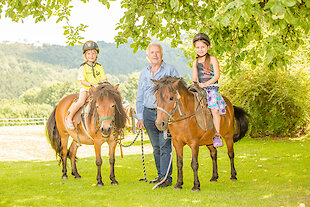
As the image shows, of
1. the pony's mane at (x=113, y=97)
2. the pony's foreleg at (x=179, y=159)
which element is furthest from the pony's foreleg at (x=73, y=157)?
the pony's foreleg at (x=179, y=159)

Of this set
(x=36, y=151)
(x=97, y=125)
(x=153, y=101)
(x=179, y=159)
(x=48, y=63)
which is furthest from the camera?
(x=48, y=63)

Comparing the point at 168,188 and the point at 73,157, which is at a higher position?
the point at 73,157

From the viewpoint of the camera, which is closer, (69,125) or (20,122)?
(69,125)

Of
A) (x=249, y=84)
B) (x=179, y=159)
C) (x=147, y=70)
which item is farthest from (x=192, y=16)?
(x=249, y=84)

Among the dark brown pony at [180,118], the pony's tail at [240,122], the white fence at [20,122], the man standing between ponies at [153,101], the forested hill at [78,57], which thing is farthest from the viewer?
the forested hill at [78,57]

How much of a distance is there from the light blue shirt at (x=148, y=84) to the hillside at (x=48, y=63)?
117 m

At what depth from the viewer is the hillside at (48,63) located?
408ft

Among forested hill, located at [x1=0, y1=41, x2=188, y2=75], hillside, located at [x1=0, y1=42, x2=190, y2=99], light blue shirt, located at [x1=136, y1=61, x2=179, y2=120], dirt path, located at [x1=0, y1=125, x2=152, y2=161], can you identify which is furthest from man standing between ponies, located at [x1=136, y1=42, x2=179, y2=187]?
forested hill, located at [x1=0, y1=41, x2=188, y2=75]

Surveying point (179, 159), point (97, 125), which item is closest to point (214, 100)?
point (179, 159)

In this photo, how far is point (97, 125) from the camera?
7.43 metres

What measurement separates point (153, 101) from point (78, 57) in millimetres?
153178

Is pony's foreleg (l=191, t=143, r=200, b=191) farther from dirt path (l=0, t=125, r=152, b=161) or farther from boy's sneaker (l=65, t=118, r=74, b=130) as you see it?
dirt path (l=0, t=125, r=152, b=161)

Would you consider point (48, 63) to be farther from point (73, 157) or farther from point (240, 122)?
point (240, 122)

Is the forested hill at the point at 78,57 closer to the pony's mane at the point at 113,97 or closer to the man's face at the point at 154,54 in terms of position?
the pony's mane at the point at 113,97
